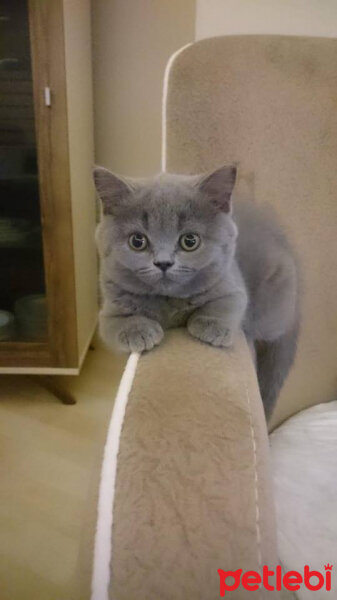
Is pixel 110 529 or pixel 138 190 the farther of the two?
pixel 138 190

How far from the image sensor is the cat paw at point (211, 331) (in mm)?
581

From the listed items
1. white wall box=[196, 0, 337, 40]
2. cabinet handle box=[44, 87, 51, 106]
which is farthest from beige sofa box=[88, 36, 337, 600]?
cabinet handle box=[44, 87, 51, 106]

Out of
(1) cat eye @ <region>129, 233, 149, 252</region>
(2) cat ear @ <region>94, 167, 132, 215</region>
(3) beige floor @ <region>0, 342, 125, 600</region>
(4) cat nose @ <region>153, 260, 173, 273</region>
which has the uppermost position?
(2) cat ear @ <region>94, 167, 132, 215</region>

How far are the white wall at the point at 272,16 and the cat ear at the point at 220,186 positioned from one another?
1.98ft

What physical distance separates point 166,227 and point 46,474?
0.87m

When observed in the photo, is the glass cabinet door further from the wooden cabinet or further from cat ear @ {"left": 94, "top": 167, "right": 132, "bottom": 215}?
cat ear @ {"left": 94, "top": 167, "right": 132, "bottom": 215}

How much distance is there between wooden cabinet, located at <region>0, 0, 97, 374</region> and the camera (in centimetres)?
124

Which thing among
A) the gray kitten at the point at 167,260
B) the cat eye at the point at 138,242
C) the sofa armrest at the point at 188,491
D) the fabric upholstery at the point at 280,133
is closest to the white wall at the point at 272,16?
the fabric upholstery at the point at 280,133

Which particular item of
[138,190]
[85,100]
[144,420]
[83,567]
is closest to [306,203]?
[138,190]

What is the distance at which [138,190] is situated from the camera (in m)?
0.65

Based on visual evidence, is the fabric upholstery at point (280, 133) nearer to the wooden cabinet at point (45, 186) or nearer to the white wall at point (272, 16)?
the white wall at point (272, 16)

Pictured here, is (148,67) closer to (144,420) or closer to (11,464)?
(11,464)

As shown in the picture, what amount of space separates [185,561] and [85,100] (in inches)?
55.6

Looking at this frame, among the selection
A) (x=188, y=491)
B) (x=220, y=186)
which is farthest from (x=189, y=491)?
(x=220, y=186)
